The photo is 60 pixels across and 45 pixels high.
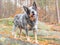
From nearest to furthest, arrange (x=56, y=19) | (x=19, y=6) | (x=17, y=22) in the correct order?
(x=17, y=22), (x=56, y=19), (x=19, y=6)

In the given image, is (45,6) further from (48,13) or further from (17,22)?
(17,22)

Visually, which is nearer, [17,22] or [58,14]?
[17,22]

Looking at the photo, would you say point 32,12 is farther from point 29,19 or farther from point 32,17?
point 29,19

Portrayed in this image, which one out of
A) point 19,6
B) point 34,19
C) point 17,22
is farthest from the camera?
point 19,6

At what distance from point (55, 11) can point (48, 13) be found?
737mm

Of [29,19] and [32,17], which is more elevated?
[32,17]

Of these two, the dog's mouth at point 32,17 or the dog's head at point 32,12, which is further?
the dog's mouth at point 32,17

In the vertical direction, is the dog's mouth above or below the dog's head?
below

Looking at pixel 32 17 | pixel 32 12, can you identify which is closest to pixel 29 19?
pixel 32 17

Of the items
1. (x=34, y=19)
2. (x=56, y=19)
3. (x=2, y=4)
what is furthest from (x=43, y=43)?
(x=2, y=4)

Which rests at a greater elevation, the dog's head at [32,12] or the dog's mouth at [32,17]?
the dog's head at [32,12]

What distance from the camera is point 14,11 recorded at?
A: 1955 cm

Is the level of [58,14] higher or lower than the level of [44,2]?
lower

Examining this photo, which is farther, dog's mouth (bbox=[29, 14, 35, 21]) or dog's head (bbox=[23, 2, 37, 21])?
dog's mouth (bbox=[29, 14, 35, 21])
